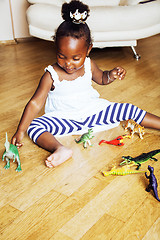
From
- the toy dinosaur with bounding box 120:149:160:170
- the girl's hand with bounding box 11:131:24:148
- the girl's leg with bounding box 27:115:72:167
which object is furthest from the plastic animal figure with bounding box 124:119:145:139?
the girl's hand with bounding box 11:131:24:148

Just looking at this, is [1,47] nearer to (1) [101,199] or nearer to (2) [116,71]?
(2) [116,71]

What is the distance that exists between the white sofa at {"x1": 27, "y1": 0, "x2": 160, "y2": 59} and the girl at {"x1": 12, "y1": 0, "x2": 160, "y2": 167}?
0.95 metres

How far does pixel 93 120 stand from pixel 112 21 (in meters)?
1.12

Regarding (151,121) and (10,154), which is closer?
(10,154)

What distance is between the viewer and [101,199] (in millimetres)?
942

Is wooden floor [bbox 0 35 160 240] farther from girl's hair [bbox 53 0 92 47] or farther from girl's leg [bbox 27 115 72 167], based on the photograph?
girl's hair [bbox 53 0 92 47]

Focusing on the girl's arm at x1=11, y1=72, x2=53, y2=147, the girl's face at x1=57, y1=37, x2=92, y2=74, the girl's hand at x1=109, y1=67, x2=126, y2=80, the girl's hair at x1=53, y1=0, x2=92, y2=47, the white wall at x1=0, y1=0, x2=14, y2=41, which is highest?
the girl's hair at x1=53, y1=0, x2=92, y2=47

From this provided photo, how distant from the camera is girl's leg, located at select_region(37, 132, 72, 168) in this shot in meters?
1.09

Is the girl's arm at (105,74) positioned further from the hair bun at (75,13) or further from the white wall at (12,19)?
the white wall at (12,19)

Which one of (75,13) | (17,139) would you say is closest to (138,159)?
(17,139)

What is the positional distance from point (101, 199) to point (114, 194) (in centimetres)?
5

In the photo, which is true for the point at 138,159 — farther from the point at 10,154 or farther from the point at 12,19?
the point at 12,19

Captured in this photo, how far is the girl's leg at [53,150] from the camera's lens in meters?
1.09

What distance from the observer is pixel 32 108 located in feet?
4.05
